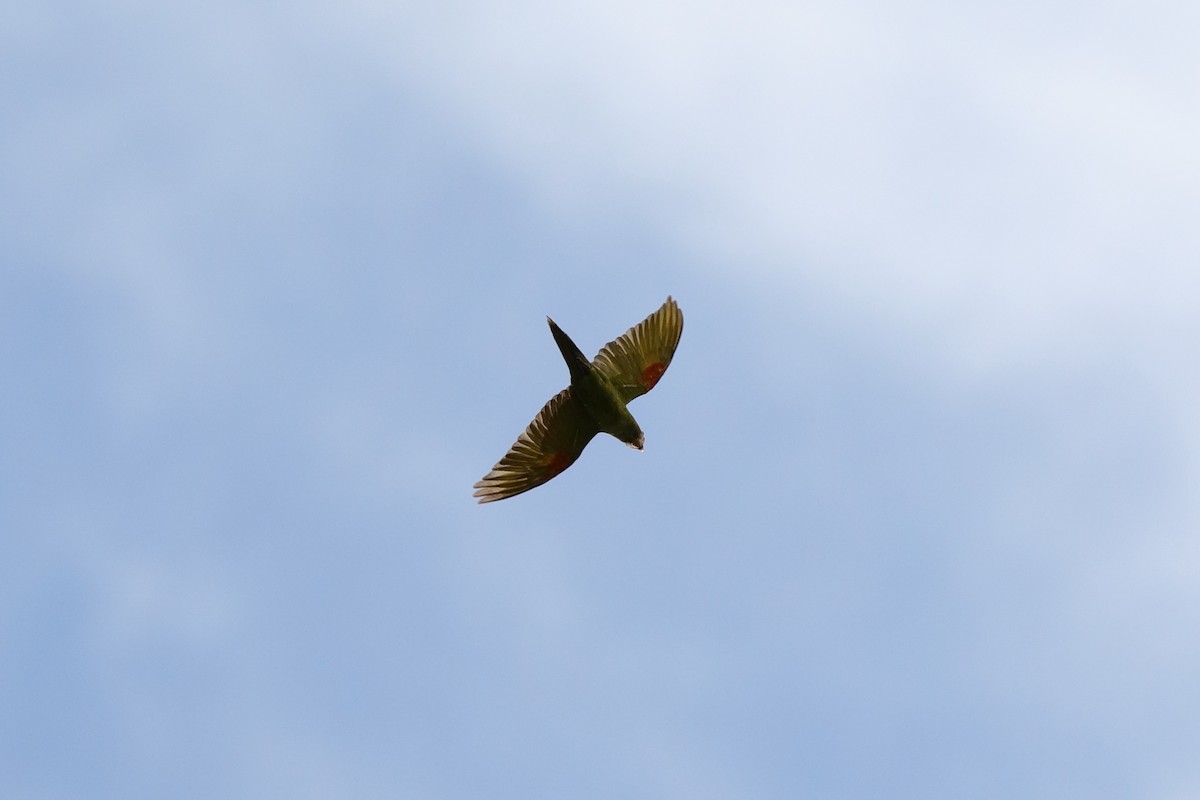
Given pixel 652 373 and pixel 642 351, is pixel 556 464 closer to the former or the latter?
pixel 652 373

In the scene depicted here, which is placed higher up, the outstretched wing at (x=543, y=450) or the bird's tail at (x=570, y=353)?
the bird's tail at (x=570, y=353)

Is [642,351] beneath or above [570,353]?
above

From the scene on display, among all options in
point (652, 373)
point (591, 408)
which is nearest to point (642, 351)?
point (652, 373)

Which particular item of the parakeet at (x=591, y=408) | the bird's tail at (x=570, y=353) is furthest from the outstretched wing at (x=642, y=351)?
the bird's tail at (x=570, y=353)

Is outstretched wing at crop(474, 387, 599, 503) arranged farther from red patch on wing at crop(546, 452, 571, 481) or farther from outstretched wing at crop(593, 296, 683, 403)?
outstretched wing at crop(593, 296, 683, 403)

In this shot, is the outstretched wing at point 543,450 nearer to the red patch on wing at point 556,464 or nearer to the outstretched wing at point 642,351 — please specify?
the red patch on wing at point 556,464

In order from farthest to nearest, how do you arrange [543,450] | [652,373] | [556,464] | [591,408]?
[556,464] < [543,450] < [652,373] < [591,408]

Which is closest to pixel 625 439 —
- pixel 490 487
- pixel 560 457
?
pixel 560 457

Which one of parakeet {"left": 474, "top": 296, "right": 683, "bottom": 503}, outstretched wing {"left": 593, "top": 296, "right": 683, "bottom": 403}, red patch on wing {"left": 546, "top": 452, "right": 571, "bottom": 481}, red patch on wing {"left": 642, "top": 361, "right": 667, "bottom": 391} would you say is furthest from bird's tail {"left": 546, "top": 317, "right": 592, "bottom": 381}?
red patch on wing {"left": 546, "top": 452, "right": 571, "bottom": 481}
